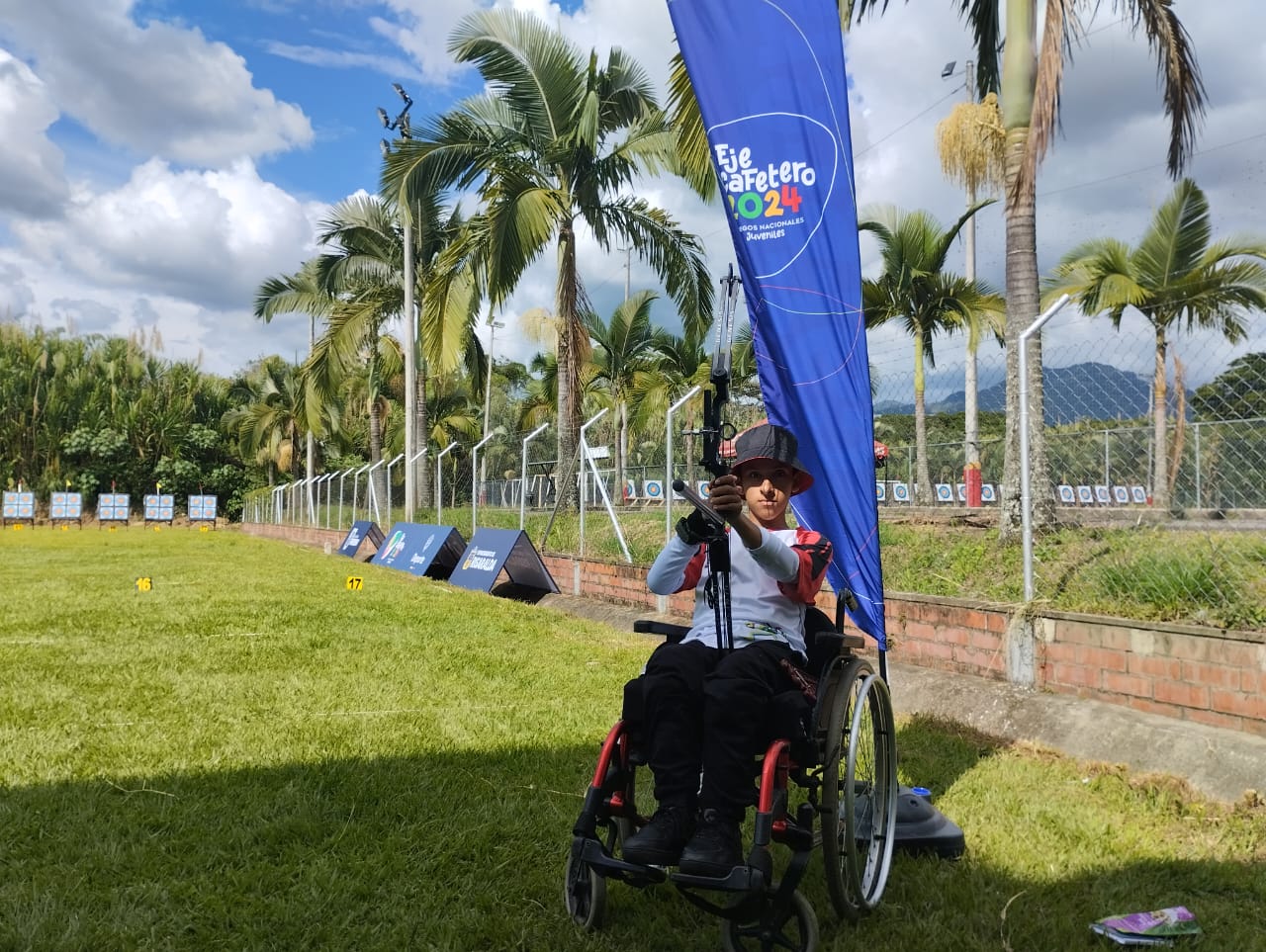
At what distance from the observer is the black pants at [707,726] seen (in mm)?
2330

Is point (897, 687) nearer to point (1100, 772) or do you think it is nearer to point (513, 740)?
point (1100, 772)

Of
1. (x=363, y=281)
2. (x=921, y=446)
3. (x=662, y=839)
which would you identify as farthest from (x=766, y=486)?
(x=363, y=281)

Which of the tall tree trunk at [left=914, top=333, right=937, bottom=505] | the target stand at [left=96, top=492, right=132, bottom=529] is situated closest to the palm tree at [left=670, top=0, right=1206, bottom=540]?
the tall tree trunk at [left=914, top=333, right=937, bottom=505]

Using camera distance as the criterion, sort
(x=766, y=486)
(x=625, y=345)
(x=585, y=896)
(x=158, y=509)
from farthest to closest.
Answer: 1. (x=158, y=509)
2. (x=625, y=345)
3. (x=766, y=486)
4. (x=585, y=896)

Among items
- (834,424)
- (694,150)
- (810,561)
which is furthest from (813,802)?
(694,150)

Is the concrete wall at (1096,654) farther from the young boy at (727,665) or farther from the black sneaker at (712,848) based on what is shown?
the black sneaker at (712,848)

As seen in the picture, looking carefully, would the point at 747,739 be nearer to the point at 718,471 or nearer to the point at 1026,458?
the point at 718,471

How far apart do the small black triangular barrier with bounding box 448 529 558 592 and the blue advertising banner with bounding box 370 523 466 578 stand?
1.47 meters

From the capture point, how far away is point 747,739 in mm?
2352

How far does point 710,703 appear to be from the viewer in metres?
2.39

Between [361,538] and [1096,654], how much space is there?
1549 centimetres

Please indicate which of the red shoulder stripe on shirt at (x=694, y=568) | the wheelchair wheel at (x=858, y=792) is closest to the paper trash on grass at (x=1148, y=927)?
the wheelchair wheel at (x=858, y=792)

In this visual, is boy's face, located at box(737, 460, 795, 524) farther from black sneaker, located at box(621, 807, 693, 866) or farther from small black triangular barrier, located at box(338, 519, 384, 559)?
small black triangular barrier, located at box(338, 519, 384, 559)

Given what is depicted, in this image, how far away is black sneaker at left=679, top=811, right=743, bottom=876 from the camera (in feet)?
7.25
